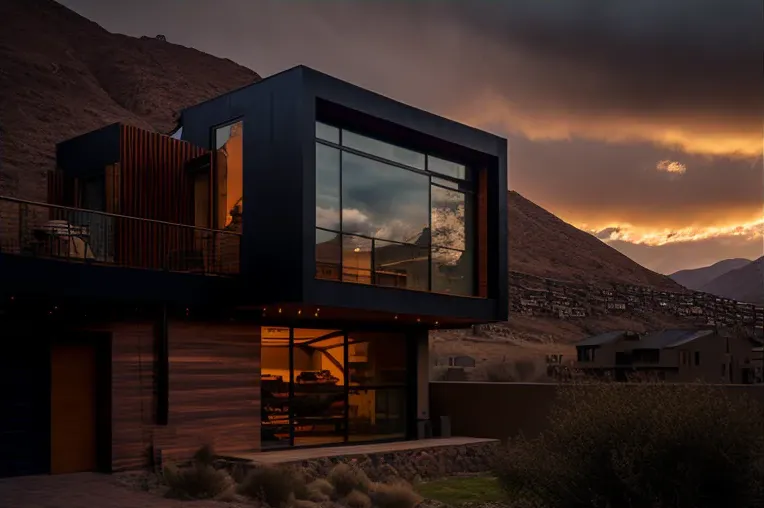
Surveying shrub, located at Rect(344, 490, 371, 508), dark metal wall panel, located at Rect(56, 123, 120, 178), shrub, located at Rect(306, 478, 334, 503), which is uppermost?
dark metal wall panel, located at Rect(56, 123, 120, 178)

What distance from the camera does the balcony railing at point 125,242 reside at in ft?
41.5

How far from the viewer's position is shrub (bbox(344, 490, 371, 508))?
11.6m

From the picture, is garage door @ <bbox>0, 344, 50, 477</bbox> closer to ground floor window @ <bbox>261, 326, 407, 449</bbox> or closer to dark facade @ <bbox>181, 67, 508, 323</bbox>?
dark facade @ <bbox>181, 67, 508, 323</bbox>

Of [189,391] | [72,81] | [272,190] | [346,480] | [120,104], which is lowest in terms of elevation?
[346,480]

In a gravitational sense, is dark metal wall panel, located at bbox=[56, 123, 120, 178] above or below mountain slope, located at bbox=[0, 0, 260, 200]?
below

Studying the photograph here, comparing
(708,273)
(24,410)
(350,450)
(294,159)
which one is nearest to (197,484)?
(24,410)

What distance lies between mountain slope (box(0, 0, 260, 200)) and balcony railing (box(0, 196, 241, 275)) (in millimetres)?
37751

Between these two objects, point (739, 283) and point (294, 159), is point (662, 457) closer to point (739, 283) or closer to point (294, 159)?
point (294, 159)

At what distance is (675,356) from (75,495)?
2358cm

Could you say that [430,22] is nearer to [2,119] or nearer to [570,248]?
[2,119]

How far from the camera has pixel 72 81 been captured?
2945 inches

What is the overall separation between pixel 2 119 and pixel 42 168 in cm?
778

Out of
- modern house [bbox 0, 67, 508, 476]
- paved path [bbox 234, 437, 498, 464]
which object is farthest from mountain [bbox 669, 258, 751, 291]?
modern house [bbox 0, 67, 508, 476]

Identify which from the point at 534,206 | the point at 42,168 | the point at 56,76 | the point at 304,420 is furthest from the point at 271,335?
the point at 534,206
